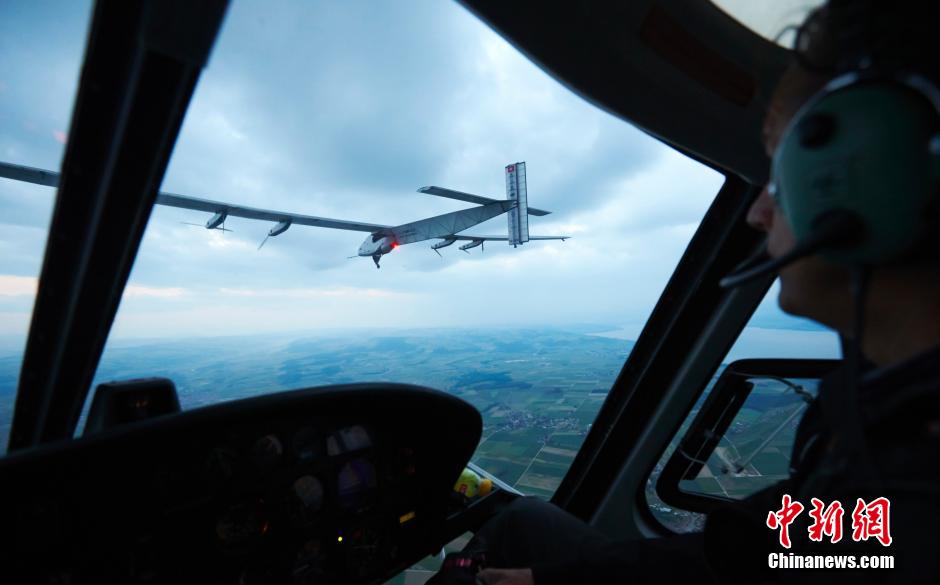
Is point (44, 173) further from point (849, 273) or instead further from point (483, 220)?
point (483, 220)

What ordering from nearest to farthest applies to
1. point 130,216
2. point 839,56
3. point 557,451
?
point 839,56, point 130,216, point 557,451

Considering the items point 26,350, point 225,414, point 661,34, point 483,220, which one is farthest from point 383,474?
point 483,220

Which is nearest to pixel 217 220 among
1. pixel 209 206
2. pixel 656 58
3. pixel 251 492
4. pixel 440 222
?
pixel 209 206

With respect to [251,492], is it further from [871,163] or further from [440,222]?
[440,222]

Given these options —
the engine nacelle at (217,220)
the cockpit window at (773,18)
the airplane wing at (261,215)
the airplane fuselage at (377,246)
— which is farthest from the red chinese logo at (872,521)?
the airplane fuselage at (377,246)

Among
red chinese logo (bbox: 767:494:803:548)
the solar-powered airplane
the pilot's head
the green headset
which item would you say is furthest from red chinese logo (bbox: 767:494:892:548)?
the solar-powered airplane

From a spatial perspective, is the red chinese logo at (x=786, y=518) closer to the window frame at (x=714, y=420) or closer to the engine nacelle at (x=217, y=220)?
the window frame at (x=714, y=420)

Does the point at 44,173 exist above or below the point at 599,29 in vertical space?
below
